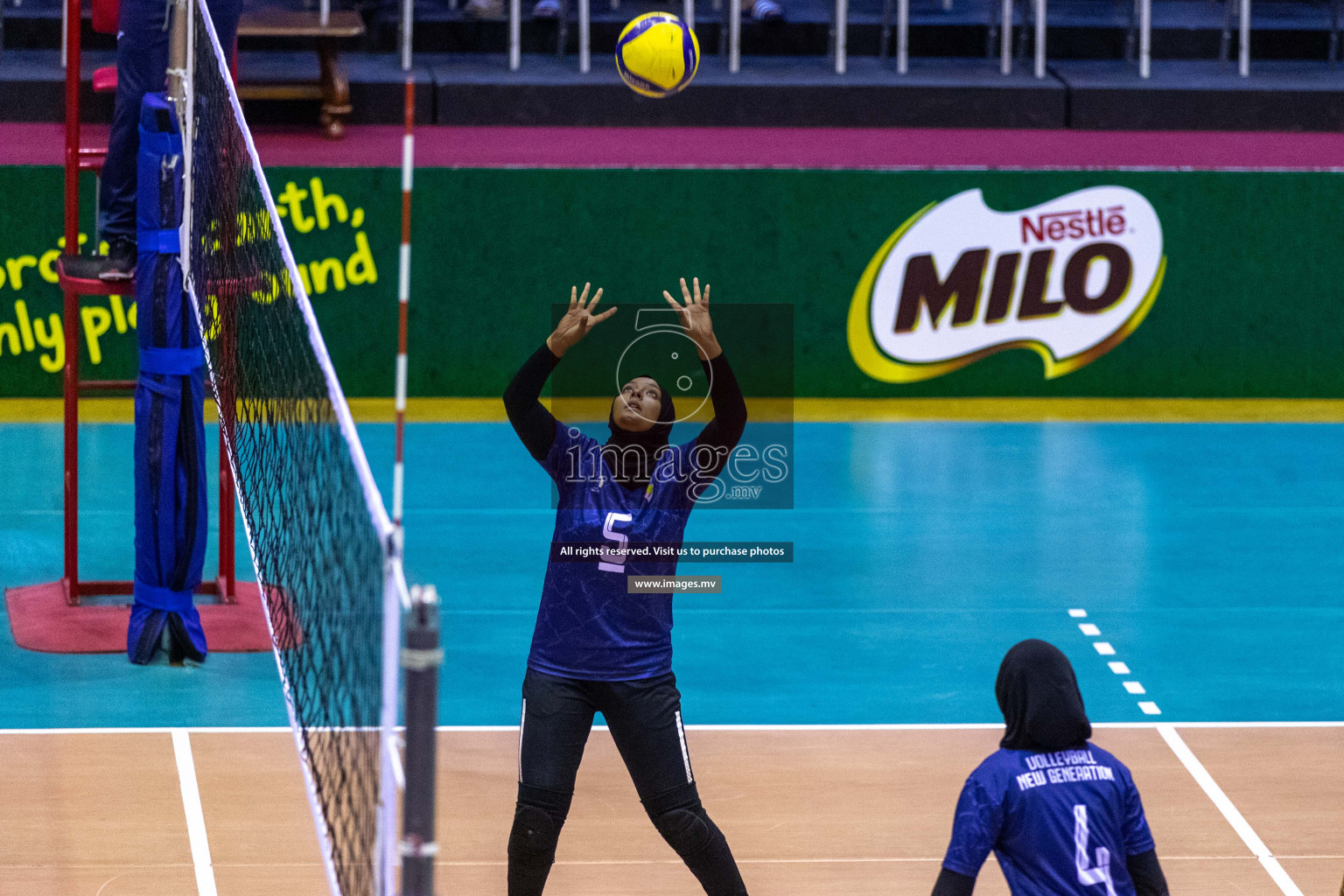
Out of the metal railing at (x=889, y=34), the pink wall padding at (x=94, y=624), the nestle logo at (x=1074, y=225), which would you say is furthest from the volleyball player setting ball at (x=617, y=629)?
the metal railing at (x=889, y=34)

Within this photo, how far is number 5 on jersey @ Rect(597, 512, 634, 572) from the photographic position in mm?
6492

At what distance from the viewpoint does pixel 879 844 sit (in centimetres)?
800

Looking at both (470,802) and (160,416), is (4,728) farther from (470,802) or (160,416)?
(470,802)

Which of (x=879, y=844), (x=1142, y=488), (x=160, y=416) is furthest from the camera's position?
(x=1142, y=488)

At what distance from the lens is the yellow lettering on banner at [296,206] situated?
46.6ft

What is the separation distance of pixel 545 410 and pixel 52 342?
864cm

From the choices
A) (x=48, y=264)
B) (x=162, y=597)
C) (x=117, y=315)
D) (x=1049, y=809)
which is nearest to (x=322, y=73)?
(x=117, y=315)

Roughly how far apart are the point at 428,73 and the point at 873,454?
19.2ft

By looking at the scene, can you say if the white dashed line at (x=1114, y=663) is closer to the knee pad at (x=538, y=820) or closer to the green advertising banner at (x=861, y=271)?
the knee pad at (x=538, y=820)

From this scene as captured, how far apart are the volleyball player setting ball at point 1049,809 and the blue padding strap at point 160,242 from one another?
5.48 metres

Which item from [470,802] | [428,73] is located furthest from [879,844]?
[428,73]

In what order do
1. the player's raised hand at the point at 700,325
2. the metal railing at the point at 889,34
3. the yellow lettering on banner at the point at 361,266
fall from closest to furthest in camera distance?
the player's raised hand at the point at 700,325 < the yellow lettering on banner at the point at 361,266 < the metal railing at the point at 889,34

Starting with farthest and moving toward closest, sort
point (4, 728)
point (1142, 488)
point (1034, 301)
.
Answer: point (1034, 301), point (1142, 488), point (4, 728)

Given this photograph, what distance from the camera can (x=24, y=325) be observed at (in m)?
14.2
